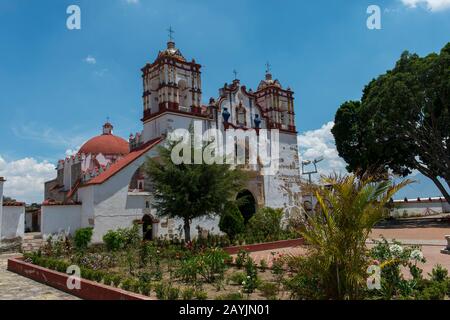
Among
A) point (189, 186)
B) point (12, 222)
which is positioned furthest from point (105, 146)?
point (189, 186)

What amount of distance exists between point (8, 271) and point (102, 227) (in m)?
5.93

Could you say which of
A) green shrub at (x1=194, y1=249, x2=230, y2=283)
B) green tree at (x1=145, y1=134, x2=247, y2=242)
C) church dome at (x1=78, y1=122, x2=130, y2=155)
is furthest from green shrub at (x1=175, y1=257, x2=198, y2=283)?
church dome at (x1=78, y1=122, x2=130, y2=155)

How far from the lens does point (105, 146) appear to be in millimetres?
28203

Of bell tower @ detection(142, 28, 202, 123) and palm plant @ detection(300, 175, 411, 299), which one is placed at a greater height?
bell tower @ detection(142, 28, 202, 123)

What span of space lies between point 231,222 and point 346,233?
12.3 m

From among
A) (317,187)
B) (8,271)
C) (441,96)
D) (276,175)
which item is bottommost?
(8,271)

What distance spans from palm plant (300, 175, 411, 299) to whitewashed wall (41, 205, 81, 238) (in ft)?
52.2

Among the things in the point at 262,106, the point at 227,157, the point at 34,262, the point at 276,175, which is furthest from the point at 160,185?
the point at 262,106

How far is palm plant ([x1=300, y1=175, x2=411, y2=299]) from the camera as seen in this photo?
19.2ft

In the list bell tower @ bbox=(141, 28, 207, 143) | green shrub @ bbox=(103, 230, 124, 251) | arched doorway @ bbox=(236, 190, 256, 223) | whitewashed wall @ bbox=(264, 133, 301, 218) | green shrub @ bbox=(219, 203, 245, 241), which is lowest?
green shrub @ bbox=(103, 230, 124, 251)

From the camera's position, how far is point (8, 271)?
1323 centimetres

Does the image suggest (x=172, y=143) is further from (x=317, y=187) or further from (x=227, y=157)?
(x=317, y=187)

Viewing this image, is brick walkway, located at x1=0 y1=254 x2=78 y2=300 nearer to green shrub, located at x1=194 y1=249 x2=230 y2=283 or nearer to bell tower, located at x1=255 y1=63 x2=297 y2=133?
green shrub, located at x1=194 y1=249 x2=230 y2=283
